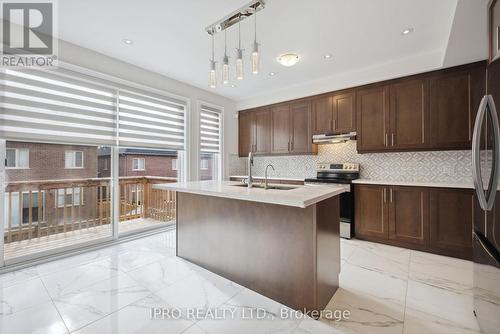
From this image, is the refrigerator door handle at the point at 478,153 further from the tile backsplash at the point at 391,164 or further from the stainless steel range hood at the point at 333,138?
the stainless steel range hood at the point at 333,138

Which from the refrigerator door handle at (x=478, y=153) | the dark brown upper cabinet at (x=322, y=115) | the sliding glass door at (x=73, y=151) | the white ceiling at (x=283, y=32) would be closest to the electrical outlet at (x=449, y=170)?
the white ceiling at (x=283, y=32)

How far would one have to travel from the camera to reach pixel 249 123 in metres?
5.16

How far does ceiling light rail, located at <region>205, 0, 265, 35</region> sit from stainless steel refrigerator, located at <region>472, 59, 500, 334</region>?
6.06 ft

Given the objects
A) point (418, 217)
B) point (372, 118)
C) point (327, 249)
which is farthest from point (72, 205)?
point (418, 217)

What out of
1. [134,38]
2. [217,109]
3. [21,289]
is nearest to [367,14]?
[134,38]

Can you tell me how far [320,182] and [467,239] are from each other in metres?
1.93

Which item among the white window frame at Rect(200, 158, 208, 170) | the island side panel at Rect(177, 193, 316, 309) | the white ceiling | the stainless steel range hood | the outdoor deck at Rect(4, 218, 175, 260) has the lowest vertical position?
the outdoor deck at Rect(4, 218, 175, 260)

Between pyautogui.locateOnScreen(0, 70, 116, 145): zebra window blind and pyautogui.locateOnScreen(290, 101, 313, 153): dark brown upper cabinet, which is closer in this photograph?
pyautogui.locateOnScreen(0, 70, 116, 145): zebra window blind

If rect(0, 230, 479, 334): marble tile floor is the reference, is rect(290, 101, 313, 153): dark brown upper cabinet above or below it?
above

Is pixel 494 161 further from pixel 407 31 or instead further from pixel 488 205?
pixel 407 31

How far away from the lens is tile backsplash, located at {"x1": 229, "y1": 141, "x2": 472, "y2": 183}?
10.3ft

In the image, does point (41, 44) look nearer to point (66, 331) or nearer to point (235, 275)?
point (66, 331)

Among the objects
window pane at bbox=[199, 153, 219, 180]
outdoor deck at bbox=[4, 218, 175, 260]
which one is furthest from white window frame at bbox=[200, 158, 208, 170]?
outdoor deck at bbox=[4, 218, 175, 260]

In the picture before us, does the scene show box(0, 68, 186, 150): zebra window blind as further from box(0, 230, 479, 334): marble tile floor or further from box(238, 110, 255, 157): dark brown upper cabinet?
box(238, 110, 255, 157): dark brown upper cabinet
